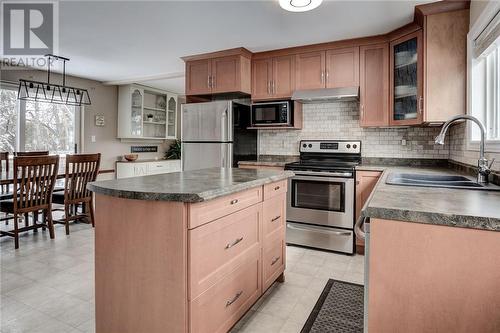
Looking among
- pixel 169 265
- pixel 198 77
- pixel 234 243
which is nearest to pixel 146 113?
pixel 198 77

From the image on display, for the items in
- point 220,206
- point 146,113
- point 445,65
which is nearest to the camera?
point 220,206

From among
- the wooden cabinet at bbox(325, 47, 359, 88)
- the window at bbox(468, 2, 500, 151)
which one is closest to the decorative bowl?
the wooden cabinet at bbox(325, 47, 359, 88)

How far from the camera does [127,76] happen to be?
5.43 m

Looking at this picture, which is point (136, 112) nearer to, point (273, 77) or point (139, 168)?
point (139, 168)

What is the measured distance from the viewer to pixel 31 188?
11.0ft

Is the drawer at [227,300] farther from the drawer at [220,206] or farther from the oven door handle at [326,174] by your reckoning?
the oven door handle at [326,174]

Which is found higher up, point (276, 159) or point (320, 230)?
point (276, 159)

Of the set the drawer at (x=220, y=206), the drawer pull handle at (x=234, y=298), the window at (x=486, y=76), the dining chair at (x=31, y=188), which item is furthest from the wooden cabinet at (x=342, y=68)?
the dining chair at (x=31, y=188)

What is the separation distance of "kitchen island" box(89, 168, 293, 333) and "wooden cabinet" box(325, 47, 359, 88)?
89.6 inches

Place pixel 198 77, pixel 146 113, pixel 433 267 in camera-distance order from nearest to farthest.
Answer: pixel 433 267 < pixel 198 77 < pixel 146 113

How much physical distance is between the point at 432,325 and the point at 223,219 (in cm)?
100

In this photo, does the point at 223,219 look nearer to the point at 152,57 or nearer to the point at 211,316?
the point at 211,316

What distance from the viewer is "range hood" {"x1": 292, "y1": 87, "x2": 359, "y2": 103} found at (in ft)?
11.3

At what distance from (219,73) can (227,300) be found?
3038mm
